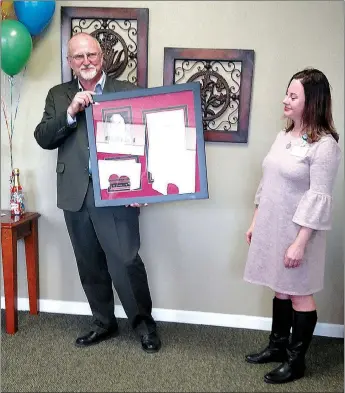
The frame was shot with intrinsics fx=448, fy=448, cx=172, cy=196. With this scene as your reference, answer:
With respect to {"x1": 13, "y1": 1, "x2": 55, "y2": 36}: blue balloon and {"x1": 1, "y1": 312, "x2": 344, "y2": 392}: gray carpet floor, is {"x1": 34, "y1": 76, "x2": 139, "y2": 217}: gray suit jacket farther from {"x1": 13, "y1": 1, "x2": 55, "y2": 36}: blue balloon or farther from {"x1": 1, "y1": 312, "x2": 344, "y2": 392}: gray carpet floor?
{"x1": 1, "y1": 312, "x2": 344, "y2": 392}: gray carpet floor

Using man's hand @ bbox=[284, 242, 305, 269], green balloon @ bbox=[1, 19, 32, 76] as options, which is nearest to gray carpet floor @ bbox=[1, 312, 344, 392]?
man's hand @ bbox=[284, 242, 305, 269]

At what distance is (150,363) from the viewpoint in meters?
2.12

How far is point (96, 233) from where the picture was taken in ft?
7.24

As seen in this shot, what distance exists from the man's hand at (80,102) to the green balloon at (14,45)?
1.55 feet

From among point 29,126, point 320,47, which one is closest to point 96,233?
point 29,126

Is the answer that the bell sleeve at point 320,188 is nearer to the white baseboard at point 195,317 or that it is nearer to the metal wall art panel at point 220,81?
the metal wall art panel at point 220,81

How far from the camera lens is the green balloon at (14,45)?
2.19 meters

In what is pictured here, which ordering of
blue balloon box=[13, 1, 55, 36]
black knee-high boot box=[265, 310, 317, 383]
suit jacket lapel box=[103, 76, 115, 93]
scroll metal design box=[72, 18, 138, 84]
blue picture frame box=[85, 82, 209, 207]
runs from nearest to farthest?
black knee-high boot box=[265, 310, 317, 383], blue picture frame box=[85, 82, 209, 207], suit jacket lapel box=[103, 76, 115, 93], blue balloon box=[13, 1, 55, 36], scroll metal design box=[72, 18, 138, 84]

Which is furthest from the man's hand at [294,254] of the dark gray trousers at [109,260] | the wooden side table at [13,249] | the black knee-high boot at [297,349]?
the wooden side table at [13,249]

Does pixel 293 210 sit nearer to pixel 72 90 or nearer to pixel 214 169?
pixel 214 169

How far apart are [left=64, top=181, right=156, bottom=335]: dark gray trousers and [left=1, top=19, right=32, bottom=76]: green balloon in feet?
2.45

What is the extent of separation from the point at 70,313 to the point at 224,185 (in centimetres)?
120

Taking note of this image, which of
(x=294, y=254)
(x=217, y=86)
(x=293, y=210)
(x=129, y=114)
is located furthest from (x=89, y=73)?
(x=294, y=254)

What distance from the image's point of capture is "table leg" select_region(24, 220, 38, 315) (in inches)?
101
